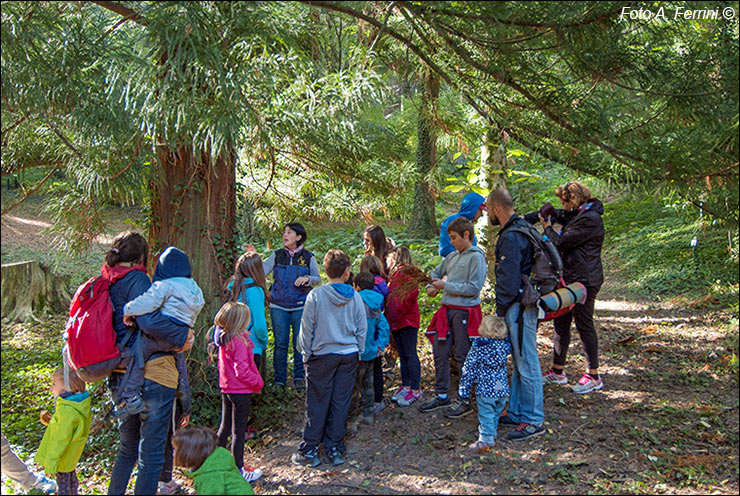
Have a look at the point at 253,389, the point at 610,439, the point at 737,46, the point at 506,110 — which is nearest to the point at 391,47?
the point at 506,110

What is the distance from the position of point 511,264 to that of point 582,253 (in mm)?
1212

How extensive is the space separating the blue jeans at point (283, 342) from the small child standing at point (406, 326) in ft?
3.67

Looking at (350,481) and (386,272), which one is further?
(386,272)

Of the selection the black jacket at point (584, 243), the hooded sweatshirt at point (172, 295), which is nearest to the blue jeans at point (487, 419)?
the black jacket at point (584, 243)

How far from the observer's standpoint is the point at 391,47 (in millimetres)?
6719

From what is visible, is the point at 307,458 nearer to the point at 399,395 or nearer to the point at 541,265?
the point at 399,395

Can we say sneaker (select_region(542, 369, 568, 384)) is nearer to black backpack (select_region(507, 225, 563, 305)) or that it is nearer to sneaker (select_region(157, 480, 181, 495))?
black backpack (select_region(507, 225, 563, 305))

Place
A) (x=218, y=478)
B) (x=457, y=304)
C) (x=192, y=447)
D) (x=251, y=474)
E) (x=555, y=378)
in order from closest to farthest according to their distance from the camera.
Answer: (x=218, y=478) → (x=192, y=447) → (x=251, y=474) → (x=457, y=304) → (x=555, y=378)

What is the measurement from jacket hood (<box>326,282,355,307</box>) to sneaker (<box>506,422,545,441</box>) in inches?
70.7

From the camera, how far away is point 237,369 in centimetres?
402

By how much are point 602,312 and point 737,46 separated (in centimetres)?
558

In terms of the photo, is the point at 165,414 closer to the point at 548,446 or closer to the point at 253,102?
the point at 253,102

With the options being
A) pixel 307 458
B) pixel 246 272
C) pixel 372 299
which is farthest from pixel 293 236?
pixel 307 458

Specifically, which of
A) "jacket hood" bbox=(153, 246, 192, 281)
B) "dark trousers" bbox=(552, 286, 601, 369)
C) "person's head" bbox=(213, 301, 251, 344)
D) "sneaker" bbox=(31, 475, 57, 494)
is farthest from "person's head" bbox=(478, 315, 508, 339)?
"sneaker" bbox=(31, 475, 57, 494)
